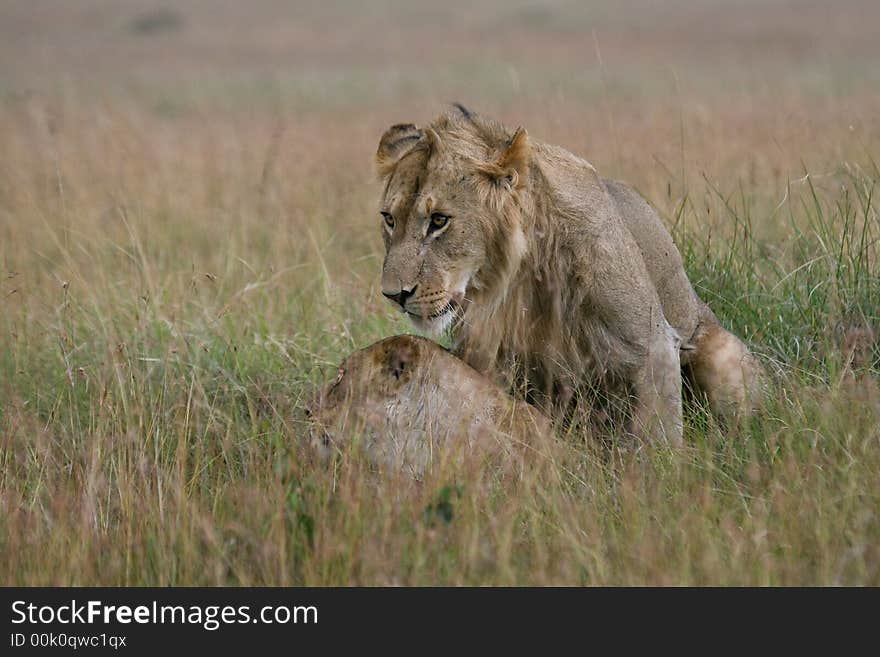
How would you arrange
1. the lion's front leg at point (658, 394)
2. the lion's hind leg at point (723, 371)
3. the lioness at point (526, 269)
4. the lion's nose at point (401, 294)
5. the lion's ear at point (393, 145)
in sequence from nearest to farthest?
1. the lion's nose at point (401, 294)
2. the lioness at point (526, 269)
3. the lion's front leg at point (658, 394)
4. the lion's ear at point (393, 145)
5. the lion's hind leg at point (723, 371)

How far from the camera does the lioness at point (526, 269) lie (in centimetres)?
418

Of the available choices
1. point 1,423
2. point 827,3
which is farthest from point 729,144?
point 827,3

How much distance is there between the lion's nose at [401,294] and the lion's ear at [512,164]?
50 centimetres

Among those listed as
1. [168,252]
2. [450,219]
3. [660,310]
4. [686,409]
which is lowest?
[686,409]

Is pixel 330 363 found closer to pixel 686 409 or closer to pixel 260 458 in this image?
pixel 260 458

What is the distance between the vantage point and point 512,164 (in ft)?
13.9

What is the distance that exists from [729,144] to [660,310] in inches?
169

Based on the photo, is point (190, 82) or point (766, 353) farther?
point (190, 82)

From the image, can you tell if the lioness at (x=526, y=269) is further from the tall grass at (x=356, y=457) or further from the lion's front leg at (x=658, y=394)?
the tall grass at (x=356, y=457)

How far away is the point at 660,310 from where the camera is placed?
15.1ft

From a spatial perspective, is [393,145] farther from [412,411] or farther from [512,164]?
[412,411]

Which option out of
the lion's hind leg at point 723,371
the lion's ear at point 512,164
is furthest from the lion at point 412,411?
the lion's hind leg at point 723,371

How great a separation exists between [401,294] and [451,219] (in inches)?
12.5

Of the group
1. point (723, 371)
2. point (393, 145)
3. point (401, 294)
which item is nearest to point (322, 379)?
point (393, 145)
